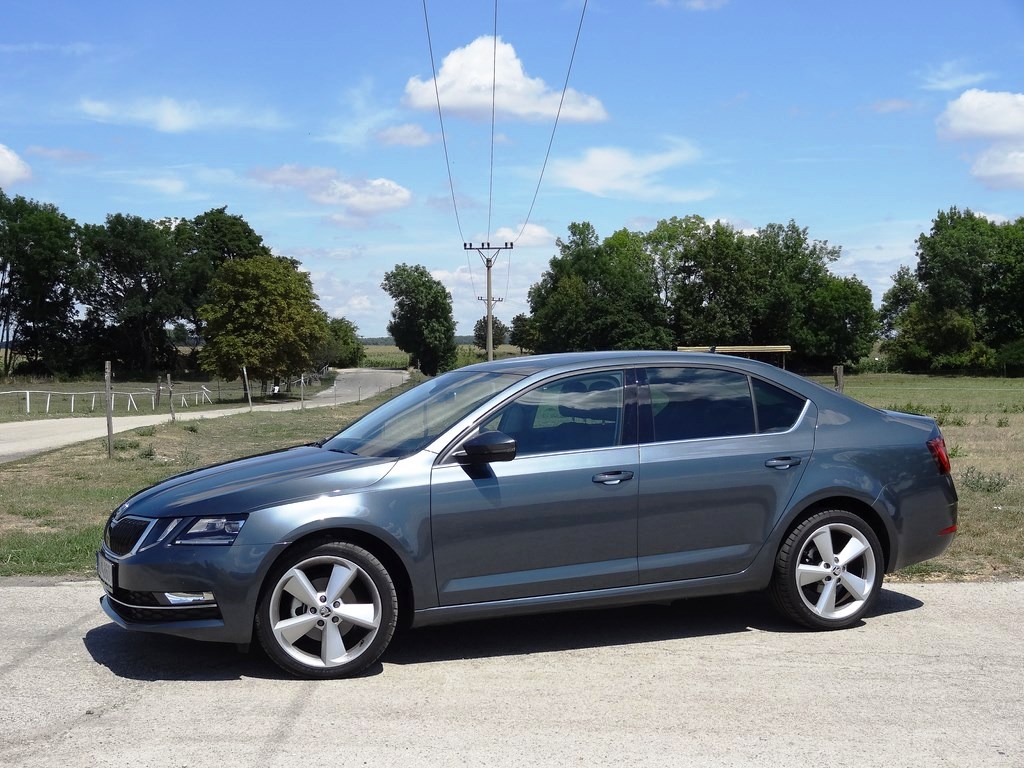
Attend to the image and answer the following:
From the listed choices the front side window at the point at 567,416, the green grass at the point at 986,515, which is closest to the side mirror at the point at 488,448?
the front side window at the point at 567,416

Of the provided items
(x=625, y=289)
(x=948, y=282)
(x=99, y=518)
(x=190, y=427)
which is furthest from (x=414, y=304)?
(x=99, y=518)

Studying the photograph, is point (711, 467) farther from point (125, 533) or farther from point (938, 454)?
point (125, 533)

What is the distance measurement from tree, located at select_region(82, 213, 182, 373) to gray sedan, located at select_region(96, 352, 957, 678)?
92183 mm

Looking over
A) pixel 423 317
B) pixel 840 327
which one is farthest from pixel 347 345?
pixel 840 327

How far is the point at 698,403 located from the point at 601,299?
9955 centimetres

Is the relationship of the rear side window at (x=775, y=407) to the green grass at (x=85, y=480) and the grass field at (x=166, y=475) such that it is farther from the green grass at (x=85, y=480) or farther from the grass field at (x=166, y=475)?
the green grass at (x=85, y=480)

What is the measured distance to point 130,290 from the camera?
93.6 meters

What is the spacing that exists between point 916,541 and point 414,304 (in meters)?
128

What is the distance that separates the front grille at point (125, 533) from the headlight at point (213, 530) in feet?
0.87

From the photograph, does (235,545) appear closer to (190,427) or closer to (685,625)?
(685,625)

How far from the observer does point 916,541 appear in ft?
20.2

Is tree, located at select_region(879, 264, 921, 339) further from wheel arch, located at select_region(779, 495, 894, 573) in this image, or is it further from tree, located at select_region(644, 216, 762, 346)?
wheel arch, located at select_region(779, 495, 894, 573)

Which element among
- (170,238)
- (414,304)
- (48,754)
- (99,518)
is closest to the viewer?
(48,754)

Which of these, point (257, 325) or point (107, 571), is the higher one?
point (257, 325)
